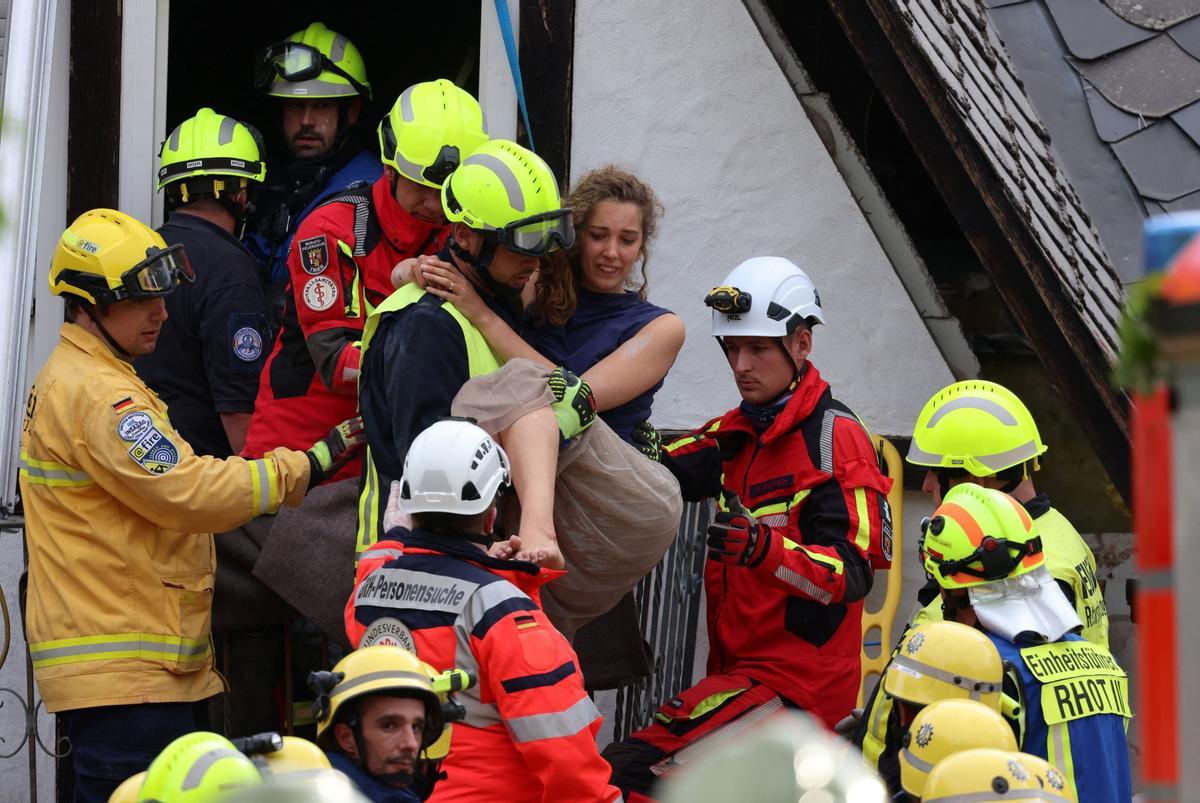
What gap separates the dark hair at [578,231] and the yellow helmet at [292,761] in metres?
2.07

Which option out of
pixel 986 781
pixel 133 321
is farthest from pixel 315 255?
pixel 986 781

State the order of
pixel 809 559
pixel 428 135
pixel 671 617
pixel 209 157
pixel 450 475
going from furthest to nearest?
pixel 671 617
pixel 209 157
pixel 428 135
pixel 809 559
pixel 450 475

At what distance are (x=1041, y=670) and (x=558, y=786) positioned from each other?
3.93 ft

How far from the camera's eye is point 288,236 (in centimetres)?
549

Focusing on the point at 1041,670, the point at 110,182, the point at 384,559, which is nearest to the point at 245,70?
the point at 110,182

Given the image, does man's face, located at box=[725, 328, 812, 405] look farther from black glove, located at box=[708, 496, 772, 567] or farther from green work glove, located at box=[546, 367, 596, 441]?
green work glove, located at box=[546, 367, 596, 441]

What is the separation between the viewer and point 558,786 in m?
3.31

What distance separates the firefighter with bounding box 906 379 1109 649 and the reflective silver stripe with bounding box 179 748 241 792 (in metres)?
2.62

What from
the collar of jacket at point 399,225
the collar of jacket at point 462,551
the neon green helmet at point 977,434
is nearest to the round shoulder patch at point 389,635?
the collar of jacket at point 462,551

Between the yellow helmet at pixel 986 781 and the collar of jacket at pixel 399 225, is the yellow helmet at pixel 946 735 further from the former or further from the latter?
the collar of jacket at pixel 399 225

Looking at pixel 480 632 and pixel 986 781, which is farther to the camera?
pixel 480 632

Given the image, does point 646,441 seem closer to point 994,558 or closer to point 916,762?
point 994,558

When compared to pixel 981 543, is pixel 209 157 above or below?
above

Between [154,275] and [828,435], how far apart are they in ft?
6.26
